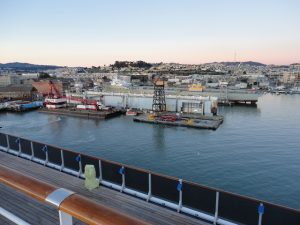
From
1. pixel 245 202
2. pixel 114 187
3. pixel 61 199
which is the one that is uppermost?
pixel 61 199

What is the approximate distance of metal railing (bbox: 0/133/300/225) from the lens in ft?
14.9

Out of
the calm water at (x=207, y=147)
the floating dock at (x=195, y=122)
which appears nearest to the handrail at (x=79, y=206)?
the calm water at (x=207, y=147)

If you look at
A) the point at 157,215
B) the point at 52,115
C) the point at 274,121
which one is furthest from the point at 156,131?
the point at 157,215

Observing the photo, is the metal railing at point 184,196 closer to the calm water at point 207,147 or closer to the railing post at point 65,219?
the railing post at point 65,219

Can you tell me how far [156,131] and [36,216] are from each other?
24.6 m

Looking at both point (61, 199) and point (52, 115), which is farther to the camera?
point (52, 115)

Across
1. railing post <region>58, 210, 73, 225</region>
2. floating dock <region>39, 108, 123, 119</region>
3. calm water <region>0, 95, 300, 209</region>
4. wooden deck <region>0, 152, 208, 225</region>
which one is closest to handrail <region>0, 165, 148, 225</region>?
railing post <region>58, 210, 73, 225</region>

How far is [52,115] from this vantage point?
41.2 m

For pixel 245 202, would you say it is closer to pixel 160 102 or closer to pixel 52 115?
pixel 160 102

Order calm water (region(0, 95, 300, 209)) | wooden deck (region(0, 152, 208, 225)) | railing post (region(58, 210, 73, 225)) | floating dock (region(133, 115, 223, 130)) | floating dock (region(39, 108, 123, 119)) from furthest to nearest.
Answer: floating dock (region(39, 108, 123, 119)) < floating dock (region(133, 115, 223, 130)) < calm water (region(0, 95, 300, 209)) < wooden deck (region(0, 152, 208, 225)) < railing post (region(58, 210, 73, 225))

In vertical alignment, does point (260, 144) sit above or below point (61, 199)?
below

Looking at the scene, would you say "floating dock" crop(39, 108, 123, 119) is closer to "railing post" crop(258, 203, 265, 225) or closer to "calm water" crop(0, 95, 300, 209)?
"calm water" crop(0, 95, 300, 209)

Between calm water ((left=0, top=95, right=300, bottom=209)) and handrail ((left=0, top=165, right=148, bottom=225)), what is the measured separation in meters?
14.1

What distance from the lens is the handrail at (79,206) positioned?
1.02 metres
